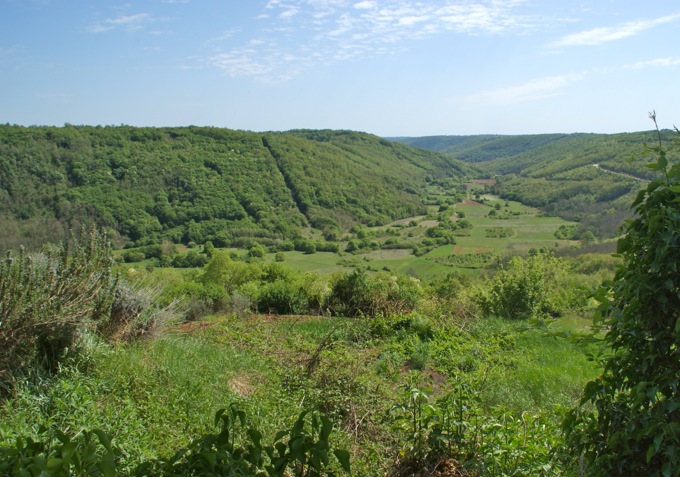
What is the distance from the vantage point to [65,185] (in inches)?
2060

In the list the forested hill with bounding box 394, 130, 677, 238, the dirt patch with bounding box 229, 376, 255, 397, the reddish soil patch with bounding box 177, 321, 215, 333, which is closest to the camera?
the dirt patch with bounding box 229, 376, 255, 397

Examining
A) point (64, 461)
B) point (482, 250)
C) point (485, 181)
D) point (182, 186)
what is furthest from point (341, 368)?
point (485, 181)

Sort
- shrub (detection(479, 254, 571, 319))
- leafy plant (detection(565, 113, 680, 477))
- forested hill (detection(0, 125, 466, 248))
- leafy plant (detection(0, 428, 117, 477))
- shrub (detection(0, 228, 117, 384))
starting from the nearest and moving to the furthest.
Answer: leafy plant (detection(0, 428, 117, 477))
leafy plant (detection(565, 113, 680, 477))
shrub (detection(0, 228, 117, 384))
shrub (detection(479, 254, 571, 319))
forested hill (detection(0, 125, 466, 248))

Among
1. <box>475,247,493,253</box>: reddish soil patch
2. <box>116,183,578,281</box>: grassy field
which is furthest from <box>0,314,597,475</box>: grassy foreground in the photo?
<box>475,247,493,253</box>: reddish soil patch

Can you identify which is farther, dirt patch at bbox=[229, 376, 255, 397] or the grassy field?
the grassy field

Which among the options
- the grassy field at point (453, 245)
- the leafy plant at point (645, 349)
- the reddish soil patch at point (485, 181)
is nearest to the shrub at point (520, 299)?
the leafy plant at point (645, 349)

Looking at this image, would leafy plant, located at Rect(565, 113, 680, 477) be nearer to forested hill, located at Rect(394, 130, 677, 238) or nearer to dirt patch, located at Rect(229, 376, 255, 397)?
dirt patch, located at Rect(229, 376, 255, 397)

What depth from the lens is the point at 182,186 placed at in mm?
63094

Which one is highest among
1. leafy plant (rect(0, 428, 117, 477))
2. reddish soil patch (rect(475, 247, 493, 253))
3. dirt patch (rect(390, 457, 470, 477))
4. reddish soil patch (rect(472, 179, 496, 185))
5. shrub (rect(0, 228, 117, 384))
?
reddish soil patch (rect(472, 179, 496, 185))

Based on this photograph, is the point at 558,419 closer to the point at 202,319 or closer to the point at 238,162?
the point at 202,319

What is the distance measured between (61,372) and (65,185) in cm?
5434

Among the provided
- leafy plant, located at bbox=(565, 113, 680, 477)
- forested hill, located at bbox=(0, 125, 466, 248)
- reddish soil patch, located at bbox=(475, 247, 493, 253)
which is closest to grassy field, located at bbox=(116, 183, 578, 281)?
reddish soil patch, located at bbox=(475, 247, 493, 253)

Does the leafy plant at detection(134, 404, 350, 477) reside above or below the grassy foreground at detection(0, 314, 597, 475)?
above

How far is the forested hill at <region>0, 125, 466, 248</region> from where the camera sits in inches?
1922
